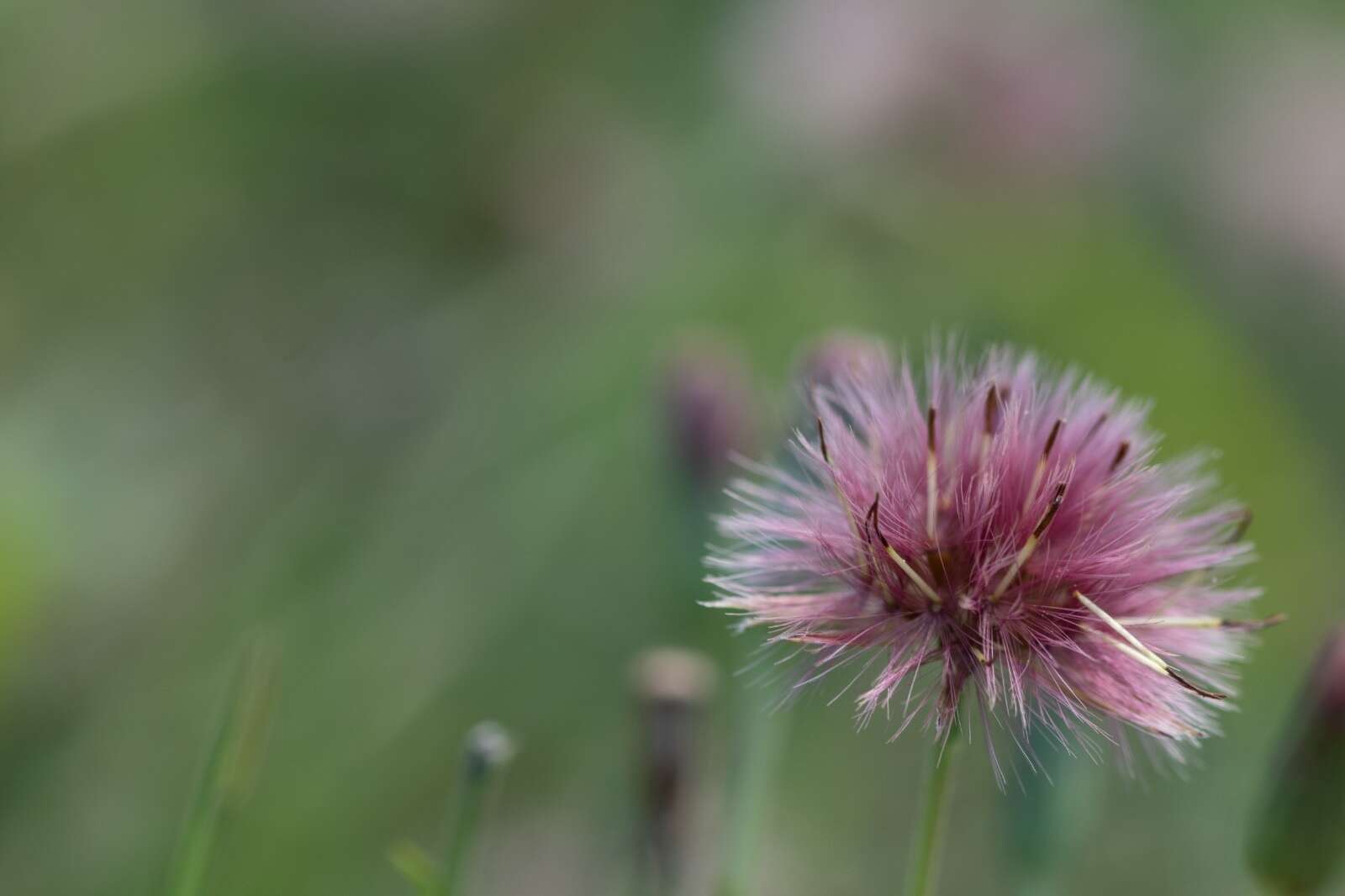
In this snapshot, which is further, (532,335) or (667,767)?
(532,335)

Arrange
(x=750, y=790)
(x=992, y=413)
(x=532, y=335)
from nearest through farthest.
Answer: (x=992, y=413) → (x=750, y=790) → (x=532, y=335)

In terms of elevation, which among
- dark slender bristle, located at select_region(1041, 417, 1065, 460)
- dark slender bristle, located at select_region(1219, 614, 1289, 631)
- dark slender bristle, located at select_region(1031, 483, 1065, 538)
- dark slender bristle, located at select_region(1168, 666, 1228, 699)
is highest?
dark slender bristle, located at select_region(1041, 417, 1065, 460)

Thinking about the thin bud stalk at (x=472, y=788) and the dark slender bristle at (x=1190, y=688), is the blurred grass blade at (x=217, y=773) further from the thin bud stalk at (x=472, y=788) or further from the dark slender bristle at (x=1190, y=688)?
the dark slender bristle at (x=1190, y=688)

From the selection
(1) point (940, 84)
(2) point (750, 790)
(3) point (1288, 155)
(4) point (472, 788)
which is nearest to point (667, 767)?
(2) point (750, 790)

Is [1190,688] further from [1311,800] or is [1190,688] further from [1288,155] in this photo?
[1288,155]

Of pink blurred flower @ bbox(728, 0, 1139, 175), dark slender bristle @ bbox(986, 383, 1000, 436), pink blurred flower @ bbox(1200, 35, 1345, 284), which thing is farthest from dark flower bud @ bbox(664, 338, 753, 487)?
pink blurred flower @ bbox(1200, 35, 1345, 284)

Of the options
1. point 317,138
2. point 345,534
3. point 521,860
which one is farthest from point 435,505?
point 317,138

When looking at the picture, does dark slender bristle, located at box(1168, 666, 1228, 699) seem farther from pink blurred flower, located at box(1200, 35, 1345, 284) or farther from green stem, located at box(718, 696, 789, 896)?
pink blurred flower, located at box(1200, 35, 1345, 284)
